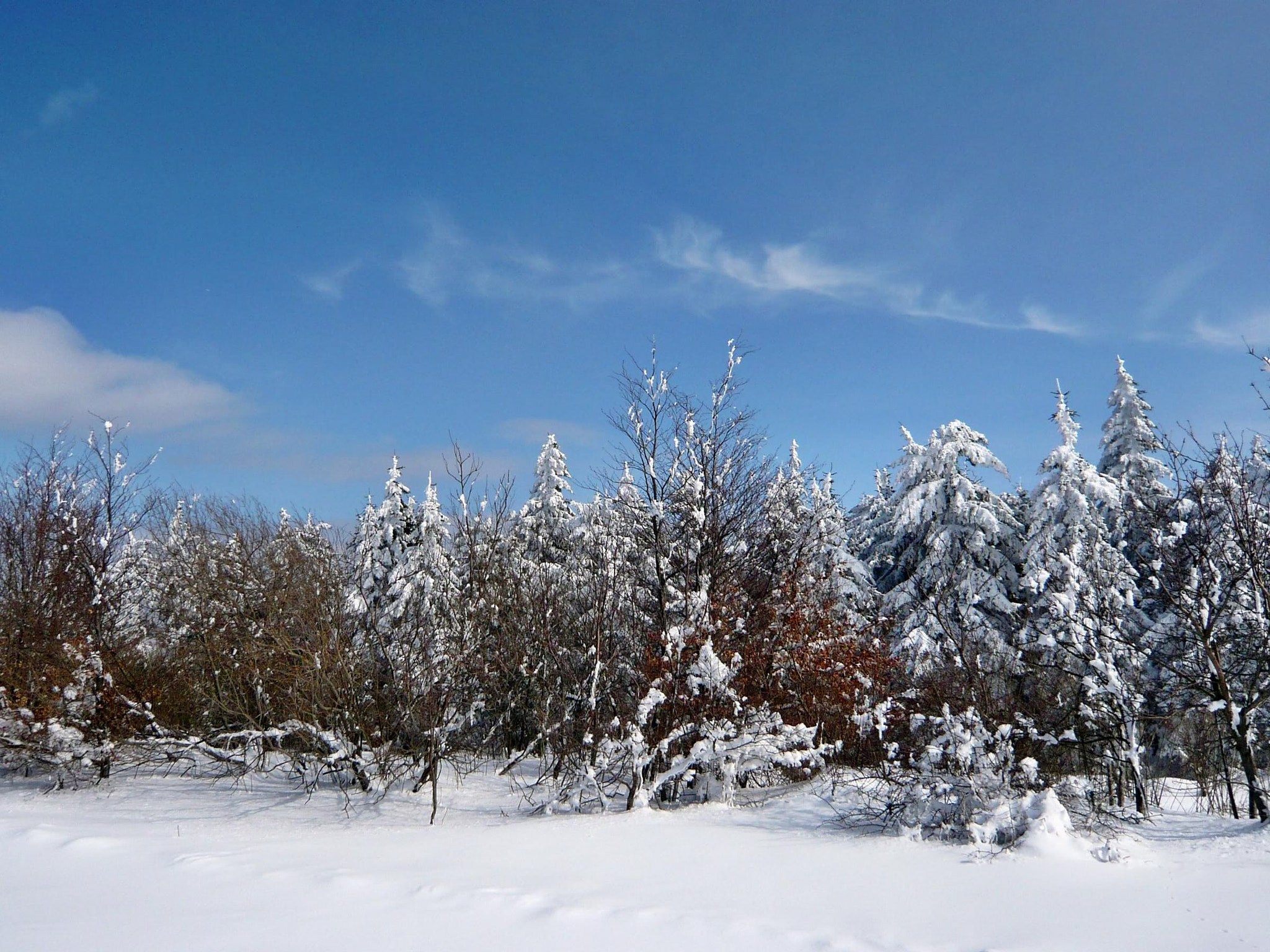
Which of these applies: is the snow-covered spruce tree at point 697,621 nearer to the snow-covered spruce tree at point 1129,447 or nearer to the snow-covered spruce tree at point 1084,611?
the snow-covered spruce tree at point 1084,611

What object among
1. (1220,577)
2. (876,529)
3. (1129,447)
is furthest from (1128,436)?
(1220,577)

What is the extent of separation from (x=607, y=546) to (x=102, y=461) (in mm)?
10588

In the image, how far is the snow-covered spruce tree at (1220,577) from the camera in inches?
350

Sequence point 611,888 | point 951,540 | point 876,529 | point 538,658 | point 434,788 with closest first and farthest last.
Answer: point 611,888
point 434,788
point 538,658
point 951,540
point 876,529

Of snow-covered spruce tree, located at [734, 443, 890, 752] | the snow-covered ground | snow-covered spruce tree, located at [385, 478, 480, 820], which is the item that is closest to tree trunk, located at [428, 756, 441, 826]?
snow-covered spruce tree, located at [385, 478, 480, 820]

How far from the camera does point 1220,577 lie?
402 inches

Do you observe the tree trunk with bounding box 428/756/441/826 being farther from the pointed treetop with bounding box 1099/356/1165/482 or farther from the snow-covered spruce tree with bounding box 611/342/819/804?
the pointed treetop with bounding box 1099/356/1165/482

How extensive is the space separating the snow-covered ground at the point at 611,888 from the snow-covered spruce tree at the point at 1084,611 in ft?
8.68

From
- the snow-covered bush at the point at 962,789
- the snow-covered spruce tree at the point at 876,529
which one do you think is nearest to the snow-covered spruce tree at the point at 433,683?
the snow-covered bush at the point at 962,789

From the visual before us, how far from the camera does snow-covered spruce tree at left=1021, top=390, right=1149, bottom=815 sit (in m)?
11.1

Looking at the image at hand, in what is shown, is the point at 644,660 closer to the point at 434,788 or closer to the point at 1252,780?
the point at 434,788

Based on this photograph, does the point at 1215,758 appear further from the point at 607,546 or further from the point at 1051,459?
the point at 607,546

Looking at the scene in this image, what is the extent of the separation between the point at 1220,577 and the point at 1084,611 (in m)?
3.70

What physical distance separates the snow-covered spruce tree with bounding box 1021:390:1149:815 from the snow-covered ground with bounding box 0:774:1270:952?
8.68ft
